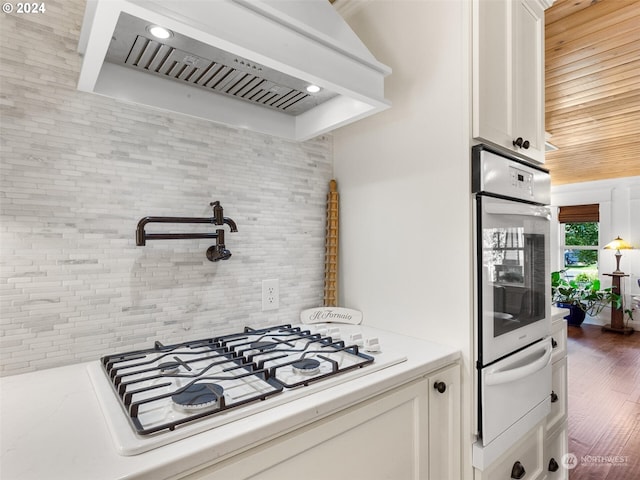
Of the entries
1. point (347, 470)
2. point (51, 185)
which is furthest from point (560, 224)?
point (51, 185)

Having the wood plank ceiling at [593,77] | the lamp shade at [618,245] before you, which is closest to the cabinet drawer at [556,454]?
the wood plank ceiling at [593,77]

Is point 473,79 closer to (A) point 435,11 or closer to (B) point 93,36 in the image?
(A) point 435,11

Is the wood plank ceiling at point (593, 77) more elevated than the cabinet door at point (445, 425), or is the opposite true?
the wood plank ceiling at point (593, 77)

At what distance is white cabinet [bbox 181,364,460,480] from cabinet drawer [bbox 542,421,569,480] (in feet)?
2.71

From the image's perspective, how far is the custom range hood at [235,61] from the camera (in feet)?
2.61

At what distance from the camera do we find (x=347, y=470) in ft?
2.87

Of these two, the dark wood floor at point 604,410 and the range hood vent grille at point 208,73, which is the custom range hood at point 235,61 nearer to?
the range hood vent grille at point 208,73

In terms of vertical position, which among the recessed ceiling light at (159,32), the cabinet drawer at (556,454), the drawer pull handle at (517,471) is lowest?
the cabinet drawer at (556,454)

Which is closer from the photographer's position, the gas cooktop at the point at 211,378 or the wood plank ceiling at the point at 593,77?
the gas cooktop at the point at 211,378

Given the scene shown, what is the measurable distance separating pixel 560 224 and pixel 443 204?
22.2 feet

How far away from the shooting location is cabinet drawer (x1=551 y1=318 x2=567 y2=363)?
1778 mm

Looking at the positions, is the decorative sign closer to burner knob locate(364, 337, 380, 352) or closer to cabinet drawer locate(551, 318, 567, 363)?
burner knob locate(364, 337, 380, 352)

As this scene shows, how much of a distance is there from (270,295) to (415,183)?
77 centimetres

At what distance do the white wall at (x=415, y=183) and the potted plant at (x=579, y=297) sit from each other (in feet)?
18.8
